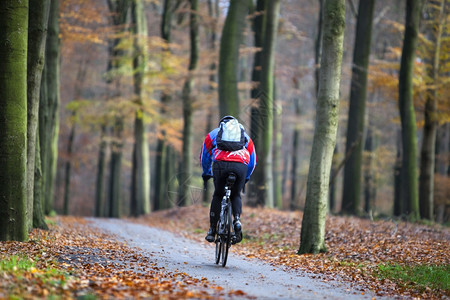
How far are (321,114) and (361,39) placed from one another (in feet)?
28.1

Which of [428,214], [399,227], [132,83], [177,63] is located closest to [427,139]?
[428,214]

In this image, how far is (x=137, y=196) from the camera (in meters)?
25.3

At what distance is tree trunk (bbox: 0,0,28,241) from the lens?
328 inches

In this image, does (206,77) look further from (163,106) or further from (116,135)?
(116,135)

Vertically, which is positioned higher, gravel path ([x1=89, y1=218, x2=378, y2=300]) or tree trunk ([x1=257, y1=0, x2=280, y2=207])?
tree trunk ([x1=257, y1=0, x2=280, y2=207])

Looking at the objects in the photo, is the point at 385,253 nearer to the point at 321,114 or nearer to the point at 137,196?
the point at 321,114

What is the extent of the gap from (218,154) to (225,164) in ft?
0.61

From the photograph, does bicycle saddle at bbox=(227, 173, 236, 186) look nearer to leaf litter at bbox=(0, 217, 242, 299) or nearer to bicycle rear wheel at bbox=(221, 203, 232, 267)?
bicycle rear wheel at bbox=(221, 203, 232, 267)

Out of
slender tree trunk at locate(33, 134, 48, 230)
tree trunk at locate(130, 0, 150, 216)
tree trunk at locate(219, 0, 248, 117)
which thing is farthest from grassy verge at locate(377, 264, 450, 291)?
tree trunk at locate(130, 0, 150, 216)

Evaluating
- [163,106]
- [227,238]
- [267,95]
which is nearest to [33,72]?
[227,238]

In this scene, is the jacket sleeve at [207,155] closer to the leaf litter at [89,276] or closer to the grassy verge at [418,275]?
the leaf litter at [89,276]

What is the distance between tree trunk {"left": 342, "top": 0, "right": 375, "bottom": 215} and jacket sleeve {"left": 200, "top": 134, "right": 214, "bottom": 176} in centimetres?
1015

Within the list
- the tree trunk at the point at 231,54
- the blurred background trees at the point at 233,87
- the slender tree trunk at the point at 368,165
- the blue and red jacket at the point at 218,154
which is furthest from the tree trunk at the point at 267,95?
the slender tree trunk at the point at 368,165

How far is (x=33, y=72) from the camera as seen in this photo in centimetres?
982
